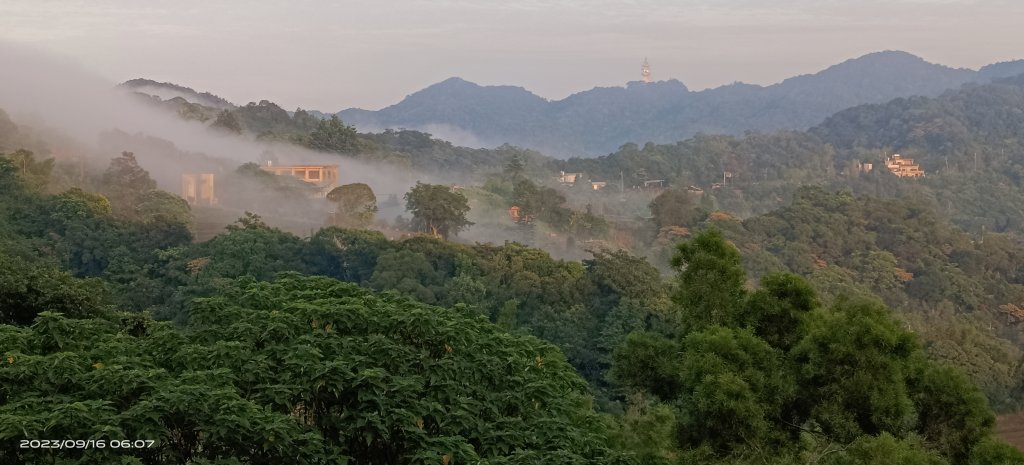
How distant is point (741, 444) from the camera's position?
10.6m

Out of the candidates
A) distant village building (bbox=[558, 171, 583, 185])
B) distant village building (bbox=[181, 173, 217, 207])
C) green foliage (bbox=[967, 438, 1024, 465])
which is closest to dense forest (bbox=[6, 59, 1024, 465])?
green foliage (bbox=[967, 438, 1024, 465])

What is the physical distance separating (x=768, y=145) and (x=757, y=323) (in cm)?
9841

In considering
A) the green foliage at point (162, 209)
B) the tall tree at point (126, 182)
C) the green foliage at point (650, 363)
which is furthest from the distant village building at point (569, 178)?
the green foliage at point (650, 363)

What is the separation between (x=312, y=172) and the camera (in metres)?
49.5

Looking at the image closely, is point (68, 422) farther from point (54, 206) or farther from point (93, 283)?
point (54, 206)

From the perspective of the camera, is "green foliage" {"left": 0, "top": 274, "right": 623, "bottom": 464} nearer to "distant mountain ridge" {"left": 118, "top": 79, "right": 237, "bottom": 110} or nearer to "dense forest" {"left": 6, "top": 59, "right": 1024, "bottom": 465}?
"dense forest" {"left": 6, "top": 59, "right": 1024, "bottom": 465}

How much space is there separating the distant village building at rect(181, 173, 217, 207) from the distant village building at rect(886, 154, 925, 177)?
63.9 m

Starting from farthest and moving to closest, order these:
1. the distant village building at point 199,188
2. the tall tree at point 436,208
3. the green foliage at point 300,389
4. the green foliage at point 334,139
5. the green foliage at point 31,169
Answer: the green foliage at point 334,139, the distant village building at point 199,188, the tall tree at point 436,208, the green foliage at point 31,169, the green foliage at point 300,389

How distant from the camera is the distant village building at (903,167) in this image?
304 ft

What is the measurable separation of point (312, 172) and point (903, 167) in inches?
2315

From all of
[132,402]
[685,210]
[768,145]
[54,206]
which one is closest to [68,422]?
[132,402]

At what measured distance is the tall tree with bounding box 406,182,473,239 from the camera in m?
38.4

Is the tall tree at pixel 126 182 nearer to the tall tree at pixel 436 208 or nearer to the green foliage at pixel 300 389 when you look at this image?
the tall tree at pixel 436 208

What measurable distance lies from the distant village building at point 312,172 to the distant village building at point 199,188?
4075 millimetres
